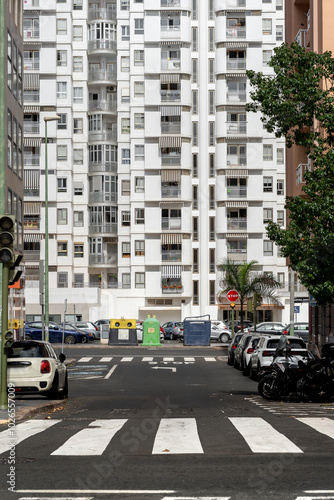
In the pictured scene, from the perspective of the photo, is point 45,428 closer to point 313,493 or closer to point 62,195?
point 313,493

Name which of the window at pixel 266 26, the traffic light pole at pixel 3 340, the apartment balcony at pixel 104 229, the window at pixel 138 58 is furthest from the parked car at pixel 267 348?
the window at pixel 266 26

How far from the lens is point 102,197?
8562 cm

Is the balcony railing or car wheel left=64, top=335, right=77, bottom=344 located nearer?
car wheel left=64, top=335, right=77, bottom=344

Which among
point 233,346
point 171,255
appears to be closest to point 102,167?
point 171,255

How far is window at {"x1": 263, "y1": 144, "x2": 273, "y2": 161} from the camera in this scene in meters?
84.3

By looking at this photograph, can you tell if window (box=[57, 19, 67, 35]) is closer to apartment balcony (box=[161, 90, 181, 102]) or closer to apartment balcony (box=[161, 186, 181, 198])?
apartment balcony (box=[161, 90, 181, 102])

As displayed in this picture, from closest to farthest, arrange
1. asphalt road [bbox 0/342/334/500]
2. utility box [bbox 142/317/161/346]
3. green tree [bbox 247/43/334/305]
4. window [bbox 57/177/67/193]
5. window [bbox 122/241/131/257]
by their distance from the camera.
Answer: asphalt road [bbox 0/342/334/500], green tree [bbox 247/43/334/305], utility box [bbox 142/317/161/346], window [bbox 122/241/131/257], window [bbox 57/177/67/193]

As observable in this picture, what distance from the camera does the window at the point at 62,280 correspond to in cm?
8350

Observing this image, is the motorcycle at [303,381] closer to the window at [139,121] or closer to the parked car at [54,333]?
the parked car at [54,333]

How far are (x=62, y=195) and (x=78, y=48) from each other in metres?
14.5

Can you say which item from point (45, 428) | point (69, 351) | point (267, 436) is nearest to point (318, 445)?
point (267, 436)

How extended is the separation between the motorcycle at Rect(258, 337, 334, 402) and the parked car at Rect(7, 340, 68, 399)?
4.71 meters

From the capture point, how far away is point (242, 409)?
17062mm

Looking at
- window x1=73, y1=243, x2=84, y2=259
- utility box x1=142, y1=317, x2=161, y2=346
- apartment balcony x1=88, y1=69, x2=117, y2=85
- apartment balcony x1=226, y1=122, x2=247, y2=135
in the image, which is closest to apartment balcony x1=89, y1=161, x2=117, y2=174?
window x1=73, y1=243, x2=84, y2=259
